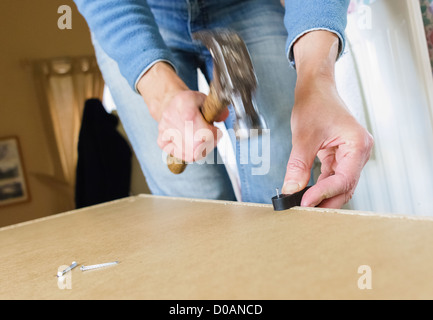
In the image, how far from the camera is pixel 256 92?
653 mm

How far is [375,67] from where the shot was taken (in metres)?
1.20

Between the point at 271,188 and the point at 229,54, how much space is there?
0.46 metres

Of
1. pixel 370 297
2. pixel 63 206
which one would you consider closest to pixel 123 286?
pixel 370 297

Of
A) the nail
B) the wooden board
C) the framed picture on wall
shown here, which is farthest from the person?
the framed picture on wall

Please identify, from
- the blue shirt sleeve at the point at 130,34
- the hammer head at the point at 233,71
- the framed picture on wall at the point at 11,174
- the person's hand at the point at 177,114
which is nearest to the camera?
the hammer head at the point at 233,71

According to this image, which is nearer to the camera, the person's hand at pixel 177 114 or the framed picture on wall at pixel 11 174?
the person's hand at pixel 177 114

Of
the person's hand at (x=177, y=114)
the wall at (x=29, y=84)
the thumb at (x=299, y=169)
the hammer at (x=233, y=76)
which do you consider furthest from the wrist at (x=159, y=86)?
the wall at (x=29, y=84)

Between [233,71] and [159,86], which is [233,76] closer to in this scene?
[233,71]

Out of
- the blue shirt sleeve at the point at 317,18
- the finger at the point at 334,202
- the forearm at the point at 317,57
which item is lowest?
the finger at the point at 334,202

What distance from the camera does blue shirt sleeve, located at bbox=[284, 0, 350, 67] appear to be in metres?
0.78

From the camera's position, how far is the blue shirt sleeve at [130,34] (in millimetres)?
870

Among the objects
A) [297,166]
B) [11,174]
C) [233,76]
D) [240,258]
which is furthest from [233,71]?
[11,174]

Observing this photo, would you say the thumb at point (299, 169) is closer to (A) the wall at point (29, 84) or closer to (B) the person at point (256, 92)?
(B) the person at point (256, 92)

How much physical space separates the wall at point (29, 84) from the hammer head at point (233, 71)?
2916 mm
